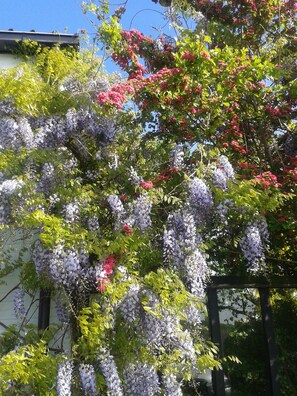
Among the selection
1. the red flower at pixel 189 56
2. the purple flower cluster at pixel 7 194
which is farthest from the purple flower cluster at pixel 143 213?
the red flower at pixel 189 56

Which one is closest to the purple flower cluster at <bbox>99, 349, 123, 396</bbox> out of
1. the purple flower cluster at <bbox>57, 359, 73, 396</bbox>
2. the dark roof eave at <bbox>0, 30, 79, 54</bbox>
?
the purple flower cluster at <bbox>57, 359, 73, 396</bbox>

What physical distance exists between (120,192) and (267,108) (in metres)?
2.05

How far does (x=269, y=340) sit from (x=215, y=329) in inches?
26.2

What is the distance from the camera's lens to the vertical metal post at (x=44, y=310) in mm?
4801

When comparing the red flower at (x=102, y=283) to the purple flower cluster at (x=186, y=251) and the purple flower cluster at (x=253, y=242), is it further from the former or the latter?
the purple flower cluster at (x=253, y=242)

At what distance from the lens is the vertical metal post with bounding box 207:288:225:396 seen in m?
5.10

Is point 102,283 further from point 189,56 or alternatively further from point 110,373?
point 189,56

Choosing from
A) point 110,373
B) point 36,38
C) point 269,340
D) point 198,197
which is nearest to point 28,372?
point 110,373

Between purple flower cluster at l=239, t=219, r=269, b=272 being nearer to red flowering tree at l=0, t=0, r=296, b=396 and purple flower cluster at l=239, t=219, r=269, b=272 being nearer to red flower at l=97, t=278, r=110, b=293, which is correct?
red flowering tree at l=0, t=0, r=296, b=396

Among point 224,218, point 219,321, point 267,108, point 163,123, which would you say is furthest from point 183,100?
point 219,321

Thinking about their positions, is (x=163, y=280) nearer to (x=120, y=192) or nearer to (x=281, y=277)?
(x=120, y=192)

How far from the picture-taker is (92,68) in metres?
5.59

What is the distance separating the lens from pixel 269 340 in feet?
17.7

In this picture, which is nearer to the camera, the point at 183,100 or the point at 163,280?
the point at 163,280
